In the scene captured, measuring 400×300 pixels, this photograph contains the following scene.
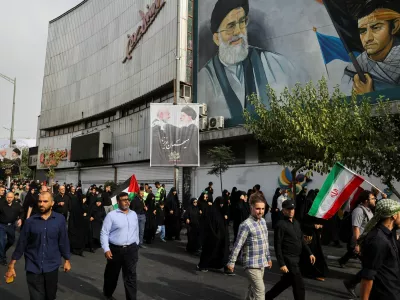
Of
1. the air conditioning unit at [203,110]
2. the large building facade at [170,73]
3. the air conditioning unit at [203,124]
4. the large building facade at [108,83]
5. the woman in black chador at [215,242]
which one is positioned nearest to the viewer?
the woman in black chador at [215,242]

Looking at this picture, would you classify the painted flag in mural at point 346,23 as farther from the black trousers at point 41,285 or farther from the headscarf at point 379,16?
the black trousers at point 41,285

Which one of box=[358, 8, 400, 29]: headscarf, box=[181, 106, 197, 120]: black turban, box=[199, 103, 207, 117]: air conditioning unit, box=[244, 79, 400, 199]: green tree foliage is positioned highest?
box=[358, 8, 400, 29]: headscarf

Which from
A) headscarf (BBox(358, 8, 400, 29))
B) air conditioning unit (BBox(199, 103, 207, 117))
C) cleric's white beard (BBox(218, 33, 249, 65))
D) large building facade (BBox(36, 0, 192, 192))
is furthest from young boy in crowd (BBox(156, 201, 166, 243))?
cleric's white beard (BBox(218, 33, 249, 65))

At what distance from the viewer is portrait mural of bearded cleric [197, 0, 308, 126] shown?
1942 cm

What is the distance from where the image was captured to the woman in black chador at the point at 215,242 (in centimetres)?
795

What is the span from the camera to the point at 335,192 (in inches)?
246

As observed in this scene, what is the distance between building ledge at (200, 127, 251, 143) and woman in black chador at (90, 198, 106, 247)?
10.3 metres

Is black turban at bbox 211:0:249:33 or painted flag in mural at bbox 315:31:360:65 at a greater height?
black turban at bbox 211:0:249:33

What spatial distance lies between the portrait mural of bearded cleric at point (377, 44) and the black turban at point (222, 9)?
6.57 meters

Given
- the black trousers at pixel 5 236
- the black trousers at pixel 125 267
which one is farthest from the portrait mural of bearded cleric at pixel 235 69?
the black trousers at pixel 125 267

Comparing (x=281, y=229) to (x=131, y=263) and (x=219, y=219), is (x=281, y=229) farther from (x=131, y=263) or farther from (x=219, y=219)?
(x=219, y=219)

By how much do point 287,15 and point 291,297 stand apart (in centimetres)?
1636

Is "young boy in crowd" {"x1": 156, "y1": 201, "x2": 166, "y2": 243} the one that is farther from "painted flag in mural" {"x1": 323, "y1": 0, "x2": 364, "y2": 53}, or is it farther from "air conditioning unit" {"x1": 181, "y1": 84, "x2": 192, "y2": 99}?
"air conditioning unit" {"x1": 181, "y1": 84, "x2": 192, "y2": 99}

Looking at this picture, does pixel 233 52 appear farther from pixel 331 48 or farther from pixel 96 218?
pixel 96 218
